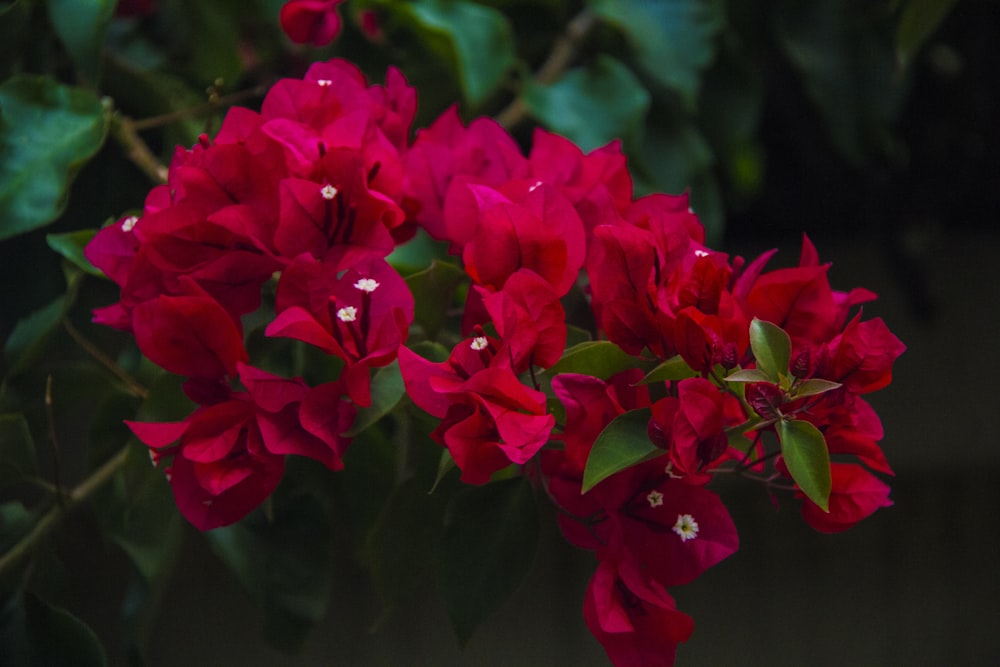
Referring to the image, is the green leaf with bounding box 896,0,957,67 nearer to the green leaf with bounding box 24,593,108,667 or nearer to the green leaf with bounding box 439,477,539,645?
the green leaf with bounding box 439,477,539,645

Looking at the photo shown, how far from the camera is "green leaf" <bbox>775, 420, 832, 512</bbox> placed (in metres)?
0.27

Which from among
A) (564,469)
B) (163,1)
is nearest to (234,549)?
(564,469)

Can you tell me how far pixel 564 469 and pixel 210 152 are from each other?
172mm

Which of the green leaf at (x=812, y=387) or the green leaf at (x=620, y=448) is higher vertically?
the green leaf at (x=812, y=387)

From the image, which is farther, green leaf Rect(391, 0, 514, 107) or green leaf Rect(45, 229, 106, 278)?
green leaf Rect(391, 0, 514, 107)

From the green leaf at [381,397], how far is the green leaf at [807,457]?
0.43 ft

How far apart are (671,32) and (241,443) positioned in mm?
533

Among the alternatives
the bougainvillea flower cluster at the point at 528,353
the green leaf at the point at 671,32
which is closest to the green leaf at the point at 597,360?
the bougainvillea flower cluster at the point at 528,353

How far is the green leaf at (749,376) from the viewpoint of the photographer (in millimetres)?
275

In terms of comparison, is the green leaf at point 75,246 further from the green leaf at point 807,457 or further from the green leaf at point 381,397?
the green leaf at point 807,457

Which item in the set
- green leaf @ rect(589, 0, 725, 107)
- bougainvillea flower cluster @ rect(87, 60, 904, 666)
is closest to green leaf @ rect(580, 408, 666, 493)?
bougainvillea flower cluster @ rect(87, 60, 904, 666)

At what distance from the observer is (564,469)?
1.05 feet

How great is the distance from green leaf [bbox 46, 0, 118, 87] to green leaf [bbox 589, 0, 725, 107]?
34 cm

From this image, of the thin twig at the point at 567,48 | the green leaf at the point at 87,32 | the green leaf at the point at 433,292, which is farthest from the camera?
the thin twig at the point at 567,48
